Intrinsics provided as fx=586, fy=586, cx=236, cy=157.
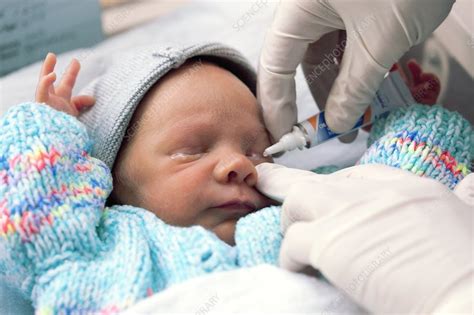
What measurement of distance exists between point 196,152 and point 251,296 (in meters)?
0.37

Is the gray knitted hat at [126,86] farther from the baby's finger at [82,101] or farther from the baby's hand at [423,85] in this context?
the baby's hand at [423,85]

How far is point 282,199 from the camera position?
106 cm

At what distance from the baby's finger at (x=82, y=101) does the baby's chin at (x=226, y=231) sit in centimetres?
44

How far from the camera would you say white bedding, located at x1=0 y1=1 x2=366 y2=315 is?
0.87m

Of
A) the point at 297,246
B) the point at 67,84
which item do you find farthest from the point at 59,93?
the point at 297,246

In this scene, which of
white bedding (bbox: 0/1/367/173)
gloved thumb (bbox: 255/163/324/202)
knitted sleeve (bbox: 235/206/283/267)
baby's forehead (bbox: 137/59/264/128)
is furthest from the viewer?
white bedding (bbox: 0/1/367/173)

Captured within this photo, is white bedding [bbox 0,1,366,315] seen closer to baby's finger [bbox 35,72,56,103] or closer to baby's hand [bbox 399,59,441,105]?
baby's hand [bbox 399,59,441,105]

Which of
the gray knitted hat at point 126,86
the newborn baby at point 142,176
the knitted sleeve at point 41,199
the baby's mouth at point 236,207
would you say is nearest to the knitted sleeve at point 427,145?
the newborn baby at point 142,176

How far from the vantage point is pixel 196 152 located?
1.16 meters

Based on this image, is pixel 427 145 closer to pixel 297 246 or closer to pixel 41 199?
pixel 297 246

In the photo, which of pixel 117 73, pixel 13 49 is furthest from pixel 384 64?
pixel 13 49

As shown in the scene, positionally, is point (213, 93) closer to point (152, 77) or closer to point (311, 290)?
point (152, 77)

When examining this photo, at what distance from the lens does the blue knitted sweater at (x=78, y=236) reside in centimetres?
92

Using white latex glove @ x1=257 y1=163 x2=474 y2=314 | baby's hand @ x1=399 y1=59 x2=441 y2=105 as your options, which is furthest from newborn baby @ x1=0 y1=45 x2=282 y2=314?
baby's hand @ x1=399 y1=59 x2=441 y2=105
